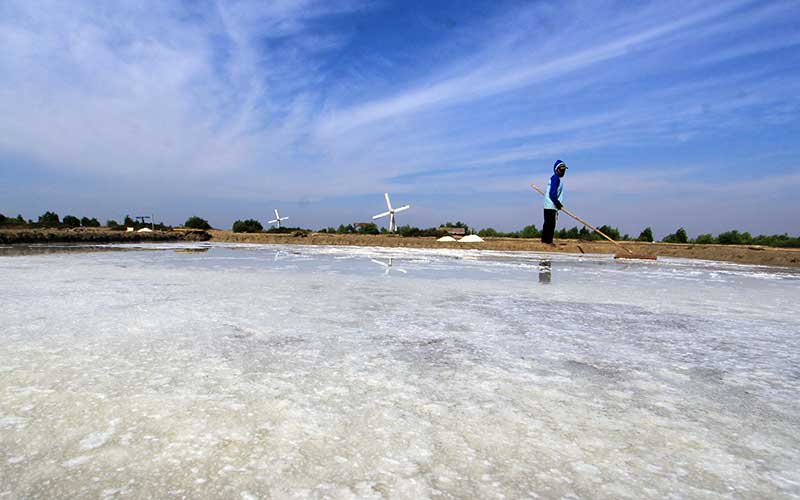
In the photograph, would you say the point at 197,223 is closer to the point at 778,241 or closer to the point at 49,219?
the point at 49,219

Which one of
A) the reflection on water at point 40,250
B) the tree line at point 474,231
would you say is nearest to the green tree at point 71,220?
the tree line at point 474,231

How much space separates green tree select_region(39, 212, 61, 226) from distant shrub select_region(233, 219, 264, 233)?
12.9m

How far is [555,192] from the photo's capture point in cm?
1111

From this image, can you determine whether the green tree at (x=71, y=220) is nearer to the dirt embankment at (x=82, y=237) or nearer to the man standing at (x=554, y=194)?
the dirt embankment at (x=82, y=237)

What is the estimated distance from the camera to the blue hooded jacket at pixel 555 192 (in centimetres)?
1105

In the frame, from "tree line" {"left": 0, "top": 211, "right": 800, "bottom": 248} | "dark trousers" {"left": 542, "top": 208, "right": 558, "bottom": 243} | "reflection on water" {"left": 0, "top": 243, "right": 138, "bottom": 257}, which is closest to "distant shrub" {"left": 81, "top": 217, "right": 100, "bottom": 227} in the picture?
"tree line" {"left": 0, "top": 211, "right": 800, "bottom": 248}

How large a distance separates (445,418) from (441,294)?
3.78 meters

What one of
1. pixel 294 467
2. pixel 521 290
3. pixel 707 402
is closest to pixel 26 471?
pixel 294 467

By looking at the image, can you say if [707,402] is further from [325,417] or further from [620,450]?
[325,417]

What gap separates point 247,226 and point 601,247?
1179 inches

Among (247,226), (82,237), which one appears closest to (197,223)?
(247,226)

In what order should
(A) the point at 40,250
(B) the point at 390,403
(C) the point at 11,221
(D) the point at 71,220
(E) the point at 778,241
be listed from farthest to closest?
1. (D) the point at 71,220
2. (C) the point at 11,221
3. (E) the point at 778,241
4. (A) the point at 40,250
5. (B) the point at 390,403

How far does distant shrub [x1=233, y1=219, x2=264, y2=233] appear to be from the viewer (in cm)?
3947

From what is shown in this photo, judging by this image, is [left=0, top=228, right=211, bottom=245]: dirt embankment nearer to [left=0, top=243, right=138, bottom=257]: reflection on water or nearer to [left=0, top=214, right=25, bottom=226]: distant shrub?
A: [left=0, top=243, right=138, bottom=257]: reflection on water
